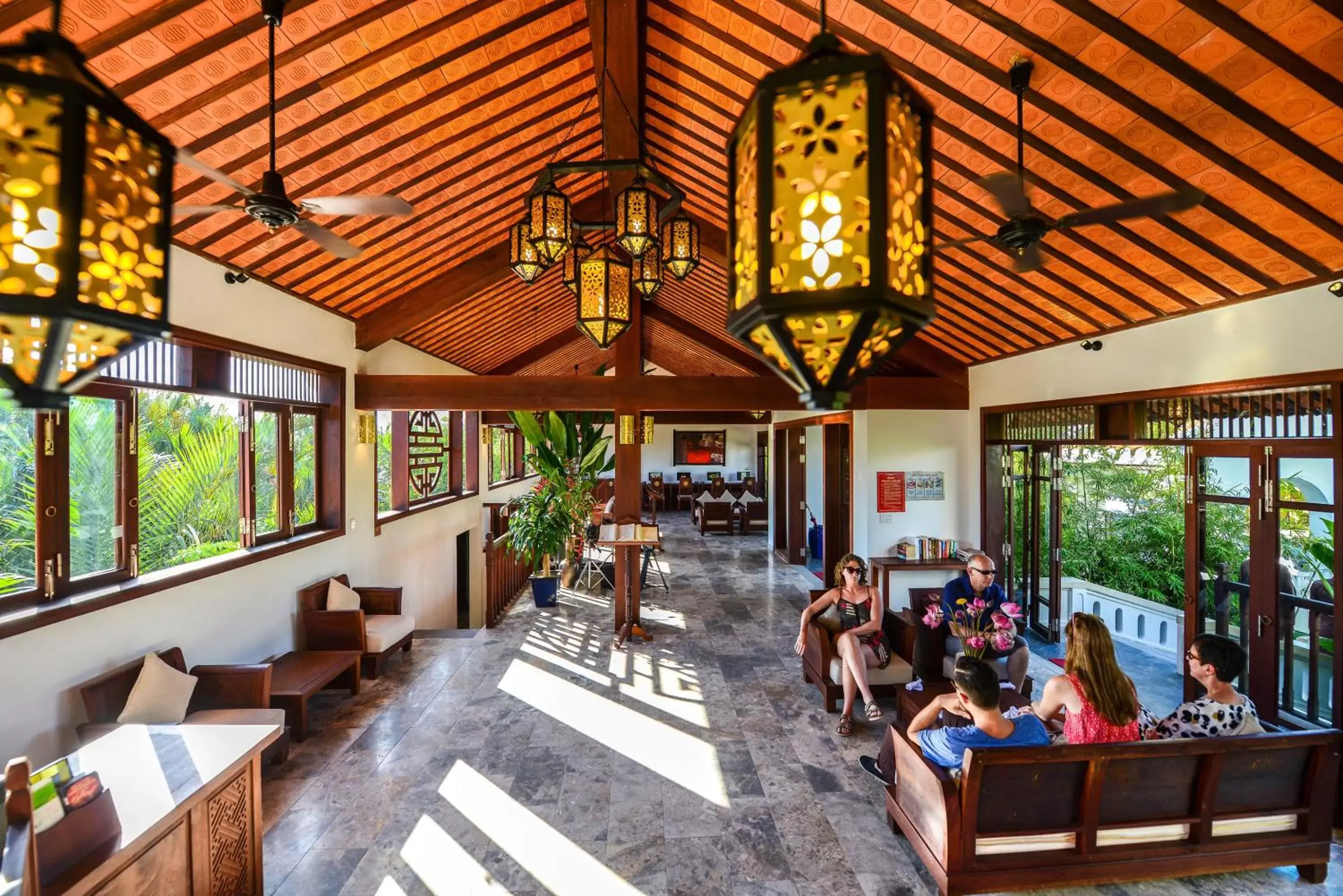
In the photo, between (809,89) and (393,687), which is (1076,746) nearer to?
(809,89)

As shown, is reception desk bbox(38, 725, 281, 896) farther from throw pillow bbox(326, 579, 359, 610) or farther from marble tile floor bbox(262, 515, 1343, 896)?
throw pillow bbox(326, 579, 359, 610)

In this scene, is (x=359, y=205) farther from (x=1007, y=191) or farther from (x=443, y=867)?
(x=443, y=867)

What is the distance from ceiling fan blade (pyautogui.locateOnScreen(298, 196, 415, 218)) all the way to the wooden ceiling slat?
2.20 m

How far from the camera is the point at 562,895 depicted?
8.64 ft

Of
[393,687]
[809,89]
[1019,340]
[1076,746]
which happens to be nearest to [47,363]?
[809,89]

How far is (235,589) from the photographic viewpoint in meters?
4.23

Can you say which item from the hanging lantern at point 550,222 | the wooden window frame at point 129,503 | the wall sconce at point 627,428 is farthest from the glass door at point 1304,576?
the wooden window frame at point 129,503

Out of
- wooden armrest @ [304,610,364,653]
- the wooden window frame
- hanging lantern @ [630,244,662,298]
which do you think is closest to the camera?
the wooden window frame

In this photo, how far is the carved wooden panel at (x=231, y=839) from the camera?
2.23m

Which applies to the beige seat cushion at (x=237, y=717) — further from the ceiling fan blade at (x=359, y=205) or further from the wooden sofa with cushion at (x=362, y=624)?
the ceiling fan blade at (x=359, y=205)

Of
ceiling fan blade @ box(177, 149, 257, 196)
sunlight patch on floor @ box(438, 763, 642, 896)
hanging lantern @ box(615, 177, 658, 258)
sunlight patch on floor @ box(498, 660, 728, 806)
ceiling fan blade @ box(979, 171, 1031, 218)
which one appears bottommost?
sunlight patch on floor @ box(498, 660, 728, 806)

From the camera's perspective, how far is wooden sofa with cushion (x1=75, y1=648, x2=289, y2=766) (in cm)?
323

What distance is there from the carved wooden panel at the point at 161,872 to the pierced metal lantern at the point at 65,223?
1.83 metres

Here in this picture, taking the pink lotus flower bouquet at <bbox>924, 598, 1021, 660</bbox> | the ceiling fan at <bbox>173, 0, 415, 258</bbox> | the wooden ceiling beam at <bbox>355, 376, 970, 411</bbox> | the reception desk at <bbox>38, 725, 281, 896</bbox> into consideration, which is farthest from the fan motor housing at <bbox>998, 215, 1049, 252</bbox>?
the reception desk at <bbox>38, 725, 281, 896</bbox>
